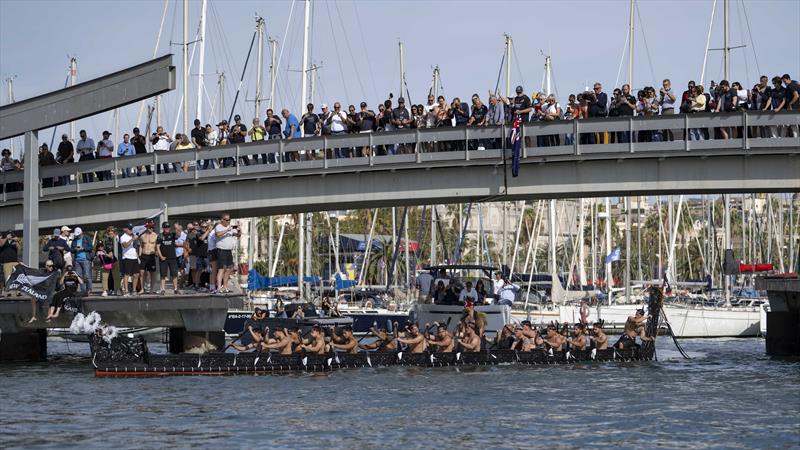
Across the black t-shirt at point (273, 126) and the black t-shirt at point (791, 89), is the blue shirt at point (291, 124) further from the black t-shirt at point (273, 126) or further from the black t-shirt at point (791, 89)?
the black t-shirt at point (791, 89)

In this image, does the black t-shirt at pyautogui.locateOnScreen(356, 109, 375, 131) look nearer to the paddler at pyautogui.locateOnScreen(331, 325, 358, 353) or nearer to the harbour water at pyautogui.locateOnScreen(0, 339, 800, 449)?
the paddler at pyautogui.locateOnScreen(331, 325, 358, 353)

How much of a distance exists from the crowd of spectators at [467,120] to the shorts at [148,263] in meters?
6.00

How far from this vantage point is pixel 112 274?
35.8 m

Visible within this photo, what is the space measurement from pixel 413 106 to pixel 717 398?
14055 mm

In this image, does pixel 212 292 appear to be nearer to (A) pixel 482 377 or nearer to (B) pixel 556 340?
(A) pixel 482 377

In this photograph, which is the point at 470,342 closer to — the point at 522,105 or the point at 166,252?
the point at 522,105

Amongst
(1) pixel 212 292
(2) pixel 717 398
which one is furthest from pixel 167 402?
(2) pixel 717 398

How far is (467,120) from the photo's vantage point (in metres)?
37.3

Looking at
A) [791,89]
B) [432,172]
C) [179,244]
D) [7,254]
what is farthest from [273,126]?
[791,89]

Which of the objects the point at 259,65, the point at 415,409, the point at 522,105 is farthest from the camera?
the point at 259,65

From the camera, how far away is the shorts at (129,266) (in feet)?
109

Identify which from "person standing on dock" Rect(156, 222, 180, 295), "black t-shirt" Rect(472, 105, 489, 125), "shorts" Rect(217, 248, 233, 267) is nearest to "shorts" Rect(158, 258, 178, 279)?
"person standing on dock" Rect(156, 222, 180, 295)

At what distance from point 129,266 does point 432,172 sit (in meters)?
9.57

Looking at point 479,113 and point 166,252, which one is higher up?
point 479,113
